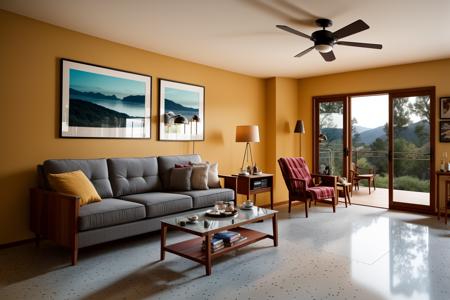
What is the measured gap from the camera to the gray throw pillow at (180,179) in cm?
443

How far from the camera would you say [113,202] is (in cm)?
357

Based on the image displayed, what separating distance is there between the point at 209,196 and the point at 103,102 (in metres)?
1.82

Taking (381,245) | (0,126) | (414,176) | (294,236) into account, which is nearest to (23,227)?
(0,126)

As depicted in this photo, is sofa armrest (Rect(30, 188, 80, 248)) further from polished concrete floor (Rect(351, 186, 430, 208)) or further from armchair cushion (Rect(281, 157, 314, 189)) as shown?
polished concrete floor (Rect(351, 186, 430, 208))

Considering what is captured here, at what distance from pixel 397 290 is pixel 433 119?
368 cm

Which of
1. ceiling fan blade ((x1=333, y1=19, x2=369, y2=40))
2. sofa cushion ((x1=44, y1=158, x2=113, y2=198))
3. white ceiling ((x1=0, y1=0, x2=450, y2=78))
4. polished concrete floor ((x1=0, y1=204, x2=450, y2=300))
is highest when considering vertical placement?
white ceiling ((x1=0, y1=0, x2=450, y2=78))

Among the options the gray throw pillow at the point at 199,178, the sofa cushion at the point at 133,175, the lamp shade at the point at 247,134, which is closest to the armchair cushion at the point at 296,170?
the lamp shade at the point at 247,134

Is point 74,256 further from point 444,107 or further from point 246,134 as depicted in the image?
point 444,107

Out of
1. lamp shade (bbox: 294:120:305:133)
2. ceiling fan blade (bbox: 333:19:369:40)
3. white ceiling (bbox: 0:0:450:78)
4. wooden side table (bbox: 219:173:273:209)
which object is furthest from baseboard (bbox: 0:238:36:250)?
lamp shade (bbox: 294:120:305:133)

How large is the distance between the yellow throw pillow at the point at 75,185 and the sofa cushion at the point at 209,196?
3.90ft

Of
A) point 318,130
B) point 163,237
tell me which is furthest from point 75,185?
point 318,130

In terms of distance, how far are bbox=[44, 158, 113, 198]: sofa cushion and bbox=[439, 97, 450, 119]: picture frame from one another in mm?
5036

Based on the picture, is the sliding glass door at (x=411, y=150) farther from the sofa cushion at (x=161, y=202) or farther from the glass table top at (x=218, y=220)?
the sofa cushion at (x=161, y=202)

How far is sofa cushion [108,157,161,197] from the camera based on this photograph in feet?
13.3
